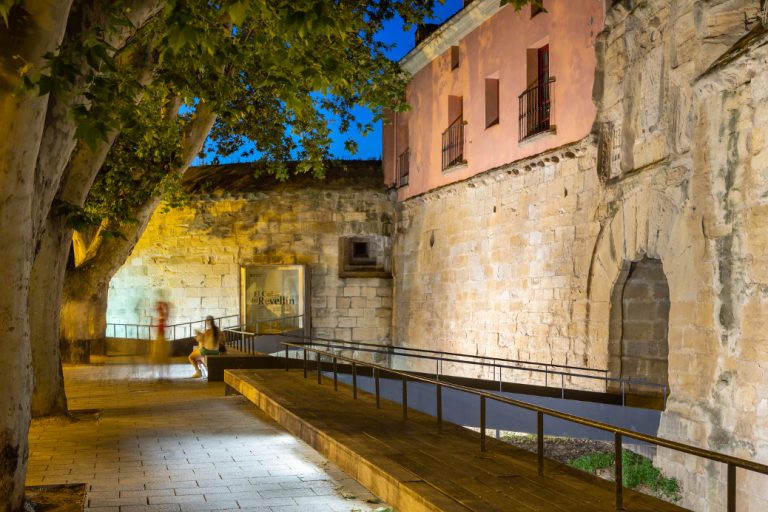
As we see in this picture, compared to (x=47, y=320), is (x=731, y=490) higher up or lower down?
lower down

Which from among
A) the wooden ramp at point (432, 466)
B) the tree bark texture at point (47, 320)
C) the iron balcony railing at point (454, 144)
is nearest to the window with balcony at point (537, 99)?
the iron balcony railing at point (454, 144)

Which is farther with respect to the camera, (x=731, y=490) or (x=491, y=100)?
(x=491, y=100)

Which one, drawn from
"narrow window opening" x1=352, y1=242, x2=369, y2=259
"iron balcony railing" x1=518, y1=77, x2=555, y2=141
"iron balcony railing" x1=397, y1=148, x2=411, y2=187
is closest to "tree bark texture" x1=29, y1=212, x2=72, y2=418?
"iron balcony railing" x1=518, y1=77, x2=555, y2=141

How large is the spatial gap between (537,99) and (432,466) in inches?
461

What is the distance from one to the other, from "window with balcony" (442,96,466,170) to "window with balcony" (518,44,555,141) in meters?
2.97

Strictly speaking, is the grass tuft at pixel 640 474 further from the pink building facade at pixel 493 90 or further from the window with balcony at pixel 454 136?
the window with balcony at pixel 454 136

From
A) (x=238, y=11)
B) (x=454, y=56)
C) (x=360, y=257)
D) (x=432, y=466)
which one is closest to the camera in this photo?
(x=238, y=11)

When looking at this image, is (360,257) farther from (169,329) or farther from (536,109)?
(536,109)

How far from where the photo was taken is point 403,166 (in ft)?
77.8

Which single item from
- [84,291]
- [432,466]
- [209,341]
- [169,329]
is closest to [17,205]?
[432,466]

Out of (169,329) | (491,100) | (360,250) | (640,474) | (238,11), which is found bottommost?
(640,474)

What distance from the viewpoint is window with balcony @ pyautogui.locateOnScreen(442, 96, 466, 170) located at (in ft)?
65.0

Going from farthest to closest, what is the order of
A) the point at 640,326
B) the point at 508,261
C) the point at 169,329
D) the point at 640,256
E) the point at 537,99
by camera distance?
1. the point at 169,329
2. the point at 508,261
3. the point at 537,99
4. the point at 640,326
5. the point at 640,256

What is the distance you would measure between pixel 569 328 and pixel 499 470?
359 inches
